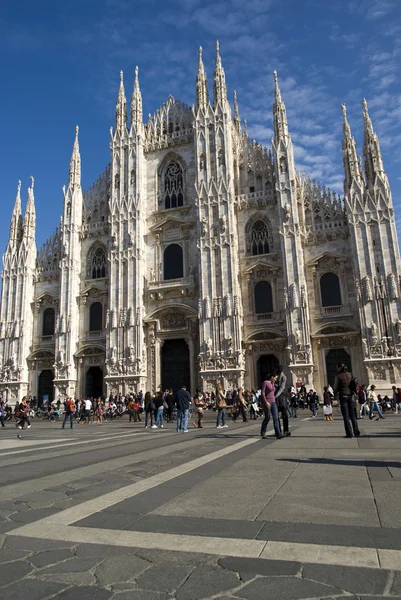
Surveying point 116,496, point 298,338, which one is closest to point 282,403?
point 116,496

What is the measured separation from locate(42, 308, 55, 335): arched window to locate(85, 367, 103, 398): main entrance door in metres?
4.52

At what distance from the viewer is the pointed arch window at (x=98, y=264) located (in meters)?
33.2

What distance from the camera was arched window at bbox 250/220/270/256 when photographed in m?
29.4

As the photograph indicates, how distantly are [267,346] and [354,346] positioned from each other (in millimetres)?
5088

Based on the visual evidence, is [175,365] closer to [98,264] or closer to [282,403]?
[98,264]

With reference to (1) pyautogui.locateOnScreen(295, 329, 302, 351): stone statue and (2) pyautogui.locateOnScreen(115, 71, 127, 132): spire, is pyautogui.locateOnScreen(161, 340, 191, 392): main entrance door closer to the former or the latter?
(1) pyautogui.locateOnScreen(295, 329, 302, 351): stone statue

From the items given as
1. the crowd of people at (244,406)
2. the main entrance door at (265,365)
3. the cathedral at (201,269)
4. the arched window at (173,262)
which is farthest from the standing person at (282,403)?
the arched window at (173,262)

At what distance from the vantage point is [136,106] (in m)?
34.3

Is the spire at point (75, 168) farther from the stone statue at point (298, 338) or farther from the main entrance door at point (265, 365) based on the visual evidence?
the stone statue at point (298, 338)

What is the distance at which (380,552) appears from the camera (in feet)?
8.37

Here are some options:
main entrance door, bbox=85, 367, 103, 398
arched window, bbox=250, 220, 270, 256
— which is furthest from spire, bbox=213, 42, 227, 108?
main entrance door, bbox=85, 367, 103, 398

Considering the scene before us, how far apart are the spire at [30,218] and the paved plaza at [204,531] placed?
31954 millimetres

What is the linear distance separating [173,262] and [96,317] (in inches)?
272

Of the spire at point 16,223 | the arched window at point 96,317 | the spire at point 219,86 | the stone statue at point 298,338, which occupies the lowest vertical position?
the stone statue at point 298,338
